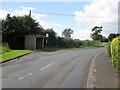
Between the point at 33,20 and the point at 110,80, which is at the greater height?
the point at 33,20

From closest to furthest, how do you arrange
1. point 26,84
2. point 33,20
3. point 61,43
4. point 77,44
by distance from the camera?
point 26,84 < point 33,20 < point 61,43 < point 77,44

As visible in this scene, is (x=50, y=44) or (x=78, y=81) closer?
(x=78, y=81)

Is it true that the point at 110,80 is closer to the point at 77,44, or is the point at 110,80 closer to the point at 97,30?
the point at 77,44

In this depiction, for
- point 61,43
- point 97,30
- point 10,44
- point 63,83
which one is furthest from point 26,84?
point 97,30

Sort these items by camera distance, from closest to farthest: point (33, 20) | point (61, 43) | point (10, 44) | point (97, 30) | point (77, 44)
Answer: point (10, 44), point (33, 20), point (61, 43), point (77, 44), point (97, 30)

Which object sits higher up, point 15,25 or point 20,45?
point 15,25

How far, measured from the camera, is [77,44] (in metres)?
76.9

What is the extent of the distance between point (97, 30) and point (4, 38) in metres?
73.5

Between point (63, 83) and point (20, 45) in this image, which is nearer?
point (63, 83)

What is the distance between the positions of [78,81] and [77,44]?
61.4 meters

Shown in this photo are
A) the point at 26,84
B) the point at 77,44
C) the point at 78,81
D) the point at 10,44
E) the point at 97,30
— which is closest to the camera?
the point at 26,84

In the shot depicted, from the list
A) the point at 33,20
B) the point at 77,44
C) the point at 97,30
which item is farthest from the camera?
the point at 97,30

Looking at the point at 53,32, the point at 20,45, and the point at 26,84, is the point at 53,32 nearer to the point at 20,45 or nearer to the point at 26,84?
the point at 20,45

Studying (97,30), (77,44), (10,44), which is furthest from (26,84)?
(97,30)
